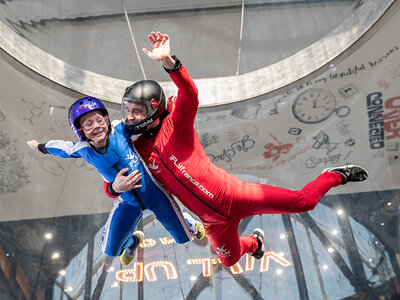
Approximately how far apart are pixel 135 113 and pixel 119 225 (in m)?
0.87

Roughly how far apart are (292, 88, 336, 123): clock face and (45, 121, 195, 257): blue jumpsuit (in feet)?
9.98

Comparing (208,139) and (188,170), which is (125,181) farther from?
(208,139)

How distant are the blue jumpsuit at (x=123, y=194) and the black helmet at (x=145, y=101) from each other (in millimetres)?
161

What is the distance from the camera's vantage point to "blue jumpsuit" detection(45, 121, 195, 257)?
2.44 meters

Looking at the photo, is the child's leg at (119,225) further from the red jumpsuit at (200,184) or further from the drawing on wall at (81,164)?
the drawing on wall at (81,164)

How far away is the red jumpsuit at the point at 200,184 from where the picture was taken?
2.45m

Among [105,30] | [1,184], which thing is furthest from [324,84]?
[1,184]

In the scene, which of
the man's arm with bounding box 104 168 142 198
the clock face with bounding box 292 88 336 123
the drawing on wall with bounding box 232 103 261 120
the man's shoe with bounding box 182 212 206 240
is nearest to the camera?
the man's arm with bounding box 104 168 142 198

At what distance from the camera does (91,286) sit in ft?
13.8

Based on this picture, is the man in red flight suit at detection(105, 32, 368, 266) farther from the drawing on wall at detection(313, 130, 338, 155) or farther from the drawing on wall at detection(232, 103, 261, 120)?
the drawing on wall at detection(232, 103, 261, 120)

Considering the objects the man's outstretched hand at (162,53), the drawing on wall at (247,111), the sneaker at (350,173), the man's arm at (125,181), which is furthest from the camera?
the drawing on wall at (247,111)

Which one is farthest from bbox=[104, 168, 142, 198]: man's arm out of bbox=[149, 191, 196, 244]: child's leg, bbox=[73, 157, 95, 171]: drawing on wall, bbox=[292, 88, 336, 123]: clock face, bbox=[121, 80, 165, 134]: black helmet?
bbox=[292, 88, 336, 123]: clock face

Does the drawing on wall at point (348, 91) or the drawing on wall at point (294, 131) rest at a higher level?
the drawing on wall at point (348, 91)

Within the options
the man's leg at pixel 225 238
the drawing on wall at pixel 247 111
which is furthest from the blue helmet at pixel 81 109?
the drawing on wall at pixel 247 111
